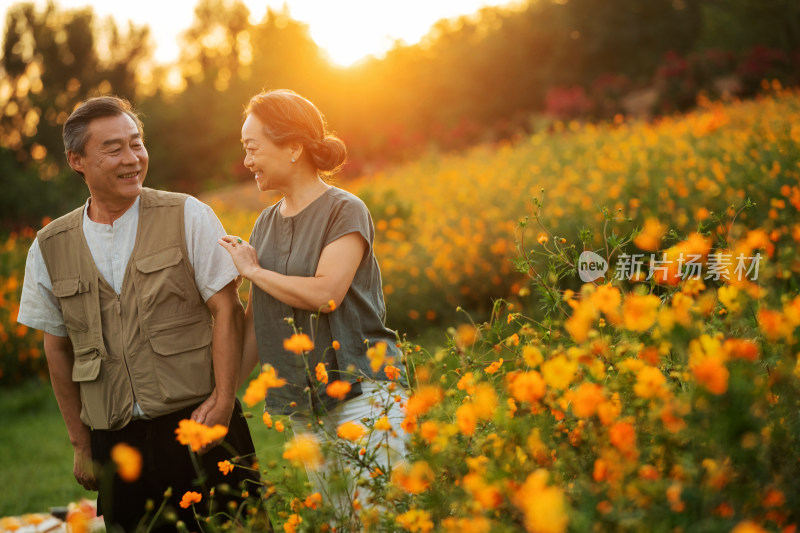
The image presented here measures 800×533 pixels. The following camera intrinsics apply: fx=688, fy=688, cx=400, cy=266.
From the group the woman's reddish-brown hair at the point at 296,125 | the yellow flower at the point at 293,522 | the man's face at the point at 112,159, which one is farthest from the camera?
the man's face at the point at 112,159

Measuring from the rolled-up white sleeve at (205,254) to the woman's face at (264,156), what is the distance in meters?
0.29

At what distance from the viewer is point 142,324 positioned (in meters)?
2.33

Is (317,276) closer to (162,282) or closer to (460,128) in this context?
(162,282)

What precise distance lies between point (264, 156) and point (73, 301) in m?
0.88

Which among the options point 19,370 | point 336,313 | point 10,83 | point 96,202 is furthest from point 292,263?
point 10,83

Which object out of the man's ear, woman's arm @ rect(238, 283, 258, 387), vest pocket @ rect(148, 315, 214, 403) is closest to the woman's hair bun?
woman's arm @ rect(238, 283, 258, 387)

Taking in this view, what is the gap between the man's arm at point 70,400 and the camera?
2518 millimetres

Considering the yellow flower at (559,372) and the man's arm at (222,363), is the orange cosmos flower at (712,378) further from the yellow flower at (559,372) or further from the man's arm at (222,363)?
the man's arm at (222,363)

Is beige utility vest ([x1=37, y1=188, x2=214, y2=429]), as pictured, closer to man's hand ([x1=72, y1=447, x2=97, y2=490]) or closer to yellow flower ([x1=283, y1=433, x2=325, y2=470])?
man's hand ([x1=72, y1=447, x2=97, y2=490])

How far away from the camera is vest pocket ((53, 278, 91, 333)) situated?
2393 millimetres

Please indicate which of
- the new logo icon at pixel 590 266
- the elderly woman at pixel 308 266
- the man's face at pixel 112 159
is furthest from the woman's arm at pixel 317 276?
the new logo icon at pixel 590 266

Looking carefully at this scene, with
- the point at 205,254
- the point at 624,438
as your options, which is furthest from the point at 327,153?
the point at 624,438

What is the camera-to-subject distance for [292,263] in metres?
2.23

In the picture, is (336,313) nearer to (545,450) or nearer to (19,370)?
(545,450)
